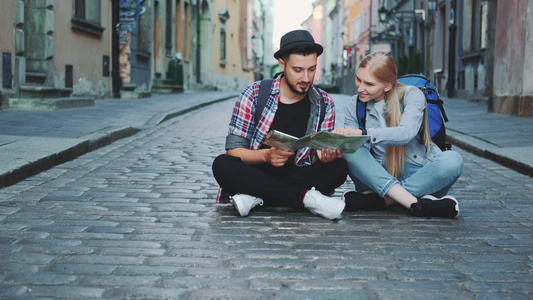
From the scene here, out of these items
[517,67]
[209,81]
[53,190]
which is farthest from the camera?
[209,81]

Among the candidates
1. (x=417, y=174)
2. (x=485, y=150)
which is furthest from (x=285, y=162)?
(x=485, y=150)

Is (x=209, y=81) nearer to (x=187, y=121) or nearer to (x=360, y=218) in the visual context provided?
(x=187, y=121)

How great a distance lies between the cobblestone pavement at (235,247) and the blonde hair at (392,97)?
35 cm

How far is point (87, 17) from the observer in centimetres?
1666

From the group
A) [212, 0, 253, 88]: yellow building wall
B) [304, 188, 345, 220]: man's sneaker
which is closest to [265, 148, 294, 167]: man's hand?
[304, 188, 345, 220]: man's sneaker

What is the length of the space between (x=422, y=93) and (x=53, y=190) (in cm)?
287

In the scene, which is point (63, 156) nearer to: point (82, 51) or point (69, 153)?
point (69, 153)

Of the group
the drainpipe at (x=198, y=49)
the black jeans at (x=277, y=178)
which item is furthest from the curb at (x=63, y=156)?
the drainpipe at (x=198, y=49)

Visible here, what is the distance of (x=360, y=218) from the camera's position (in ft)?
15.4

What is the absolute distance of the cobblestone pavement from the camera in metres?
3.06

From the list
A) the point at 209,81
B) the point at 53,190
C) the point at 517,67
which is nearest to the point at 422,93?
the point at 53,190

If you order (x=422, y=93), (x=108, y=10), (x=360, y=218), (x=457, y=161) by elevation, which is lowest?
(x=360, y=218)

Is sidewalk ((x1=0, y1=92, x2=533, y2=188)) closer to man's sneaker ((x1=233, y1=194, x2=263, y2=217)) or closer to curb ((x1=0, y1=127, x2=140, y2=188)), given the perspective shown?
curb ((x1=0, y1=127, x2=140, y2=188))

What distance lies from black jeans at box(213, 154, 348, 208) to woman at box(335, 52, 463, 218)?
17 centimetres
